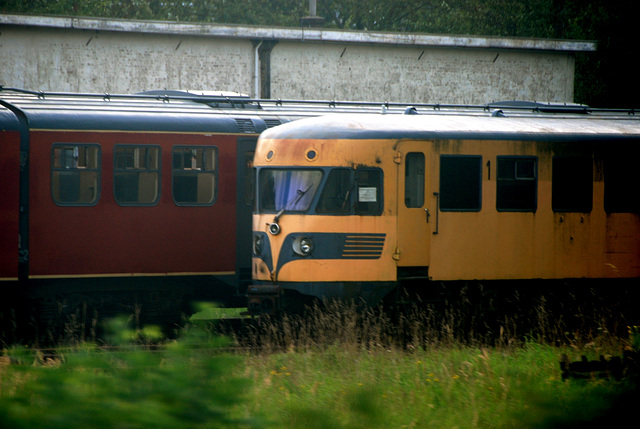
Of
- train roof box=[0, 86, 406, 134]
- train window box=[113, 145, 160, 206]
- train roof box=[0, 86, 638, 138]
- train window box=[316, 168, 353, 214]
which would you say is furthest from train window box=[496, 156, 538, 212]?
train window box=[113, 145, 160, 206]

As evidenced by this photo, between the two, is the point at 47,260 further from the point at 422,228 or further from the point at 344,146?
the point at 422,228

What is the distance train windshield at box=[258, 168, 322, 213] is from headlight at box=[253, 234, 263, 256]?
37cm

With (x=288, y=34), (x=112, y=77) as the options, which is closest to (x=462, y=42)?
(x=288, y=34)

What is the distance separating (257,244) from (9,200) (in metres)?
3.61

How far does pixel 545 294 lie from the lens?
1108 centimetres

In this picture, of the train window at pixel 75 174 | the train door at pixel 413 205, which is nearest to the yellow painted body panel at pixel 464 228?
the train door at pixel 413 205

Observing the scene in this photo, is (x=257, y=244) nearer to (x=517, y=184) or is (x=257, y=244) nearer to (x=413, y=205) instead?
(x=413, y=205)

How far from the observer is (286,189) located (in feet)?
34.6

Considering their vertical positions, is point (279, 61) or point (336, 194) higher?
point (279, 61)

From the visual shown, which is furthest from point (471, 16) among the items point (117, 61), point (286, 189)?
point (286, 189)

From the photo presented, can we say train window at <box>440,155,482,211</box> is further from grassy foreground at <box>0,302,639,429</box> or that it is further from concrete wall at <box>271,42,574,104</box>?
concrete wall at <box>271,42,574,104</box>

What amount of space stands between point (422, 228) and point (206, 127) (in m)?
3.83

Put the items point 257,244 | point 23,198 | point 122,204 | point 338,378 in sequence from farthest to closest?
point 122,204 → point 23,198 → point 257,244 → point 338,378

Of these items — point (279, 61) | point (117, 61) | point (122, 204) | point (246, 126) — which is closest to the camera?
point (122, 204)
